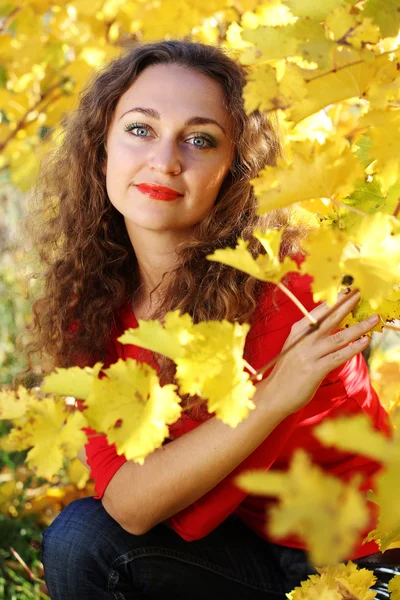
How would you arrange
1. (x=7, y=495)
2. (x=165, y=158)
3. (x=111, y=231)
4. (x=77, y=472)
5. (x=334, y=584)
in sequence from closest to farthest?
1. (x=334, y=584)
2. (x=165, y=158)
3. (x=111, y=231)
4. (x=77, y=472)
5. (x=7, y=495)

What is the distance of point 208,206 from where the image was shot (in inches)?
65.4

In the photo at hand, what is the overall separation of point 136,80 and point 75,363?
0.69 meters

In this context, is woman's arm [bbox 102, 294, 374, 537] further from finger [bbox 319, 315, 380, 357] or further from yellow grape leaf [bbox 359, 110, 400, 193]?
yellow grape leaf [bbox 359, 110, 400, 193]

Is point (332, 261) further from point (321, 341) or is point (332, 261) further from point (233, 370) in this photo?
point (321, 341)

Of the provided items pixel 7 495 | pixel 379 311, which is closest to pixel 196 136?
pixel 379 311

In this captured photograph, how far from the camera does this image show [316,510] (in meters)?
0.46

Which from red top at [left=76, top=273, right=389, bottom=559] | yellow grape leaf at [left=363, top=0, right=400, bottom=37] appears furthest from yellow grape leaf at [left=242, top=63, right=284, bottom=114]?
red top at [left=76, top=273, right=389, bottom=559]

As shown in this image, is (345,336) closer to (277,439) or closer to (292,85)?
(292,85)

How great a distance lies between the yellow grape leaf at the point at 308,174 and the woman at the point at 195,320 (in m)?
0.66

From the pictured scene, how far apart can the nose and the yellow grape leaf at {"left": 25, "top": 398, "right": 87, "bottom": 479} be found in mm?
861

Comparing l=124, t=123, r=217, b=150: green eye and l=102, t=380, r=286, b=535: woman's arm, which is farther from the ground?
l=124, t=123, r=217, b=150: green eye

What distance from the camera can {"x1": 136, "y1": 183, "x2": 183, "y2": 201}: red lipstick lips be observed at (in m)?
1.55

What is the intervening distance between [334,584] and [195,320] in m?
0.68

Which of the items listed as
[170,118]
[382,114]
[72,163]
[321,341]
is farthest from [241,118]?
[382,114]
